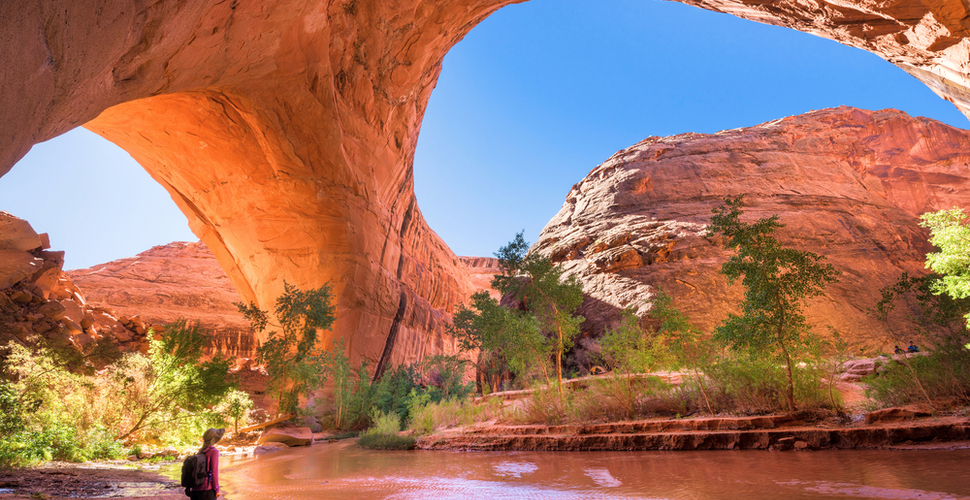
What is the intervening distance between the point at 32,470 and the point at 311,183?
14663 millimetres

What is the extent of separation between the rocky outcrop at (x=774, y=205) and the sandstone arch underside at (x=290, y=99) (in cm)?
1287

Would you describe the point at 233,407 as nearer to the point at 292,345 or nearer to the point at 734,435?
the point at 292,345

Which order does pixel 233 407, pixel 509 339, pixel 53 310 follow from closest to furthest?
pixel 53 310, pixel 233 407, pixel 509 339

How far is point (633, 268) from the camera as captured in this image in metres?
24.8

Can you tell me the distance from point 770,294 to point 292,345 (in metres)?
16.4

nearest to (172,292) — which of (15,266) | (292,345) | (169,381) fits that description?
(292,345)

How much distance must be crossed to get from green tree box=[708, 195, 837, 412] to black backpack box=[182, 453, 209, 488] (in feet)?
28.6

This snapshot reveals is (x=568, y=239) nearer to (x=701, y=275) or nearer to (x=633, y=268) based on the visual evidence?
(x=633, y=268)

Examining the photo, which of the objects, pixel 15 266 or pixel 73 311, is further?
pixel 73 311

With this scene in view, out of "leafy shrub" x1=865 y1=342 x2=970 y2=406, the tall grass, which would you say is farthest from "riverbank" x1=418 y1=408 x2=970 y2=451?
the tall grass

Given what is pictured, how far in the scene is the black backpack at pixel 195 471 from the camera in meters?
3.36

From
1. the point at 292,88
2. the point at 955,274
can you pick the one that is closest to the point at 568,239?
the point at 292,88

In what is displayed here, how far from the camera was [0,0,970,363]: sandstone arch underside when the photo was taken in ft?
15.4

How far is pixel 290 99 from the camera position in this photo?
16.9 m
